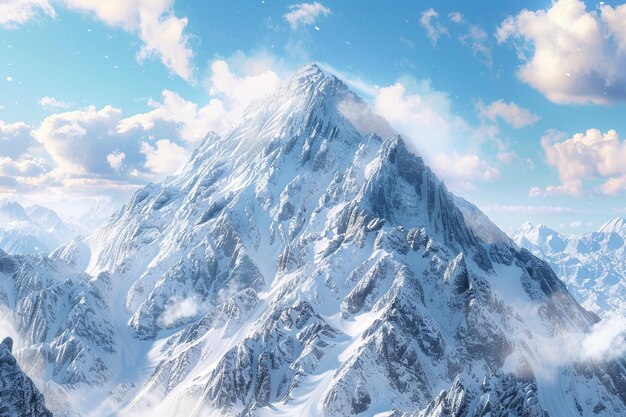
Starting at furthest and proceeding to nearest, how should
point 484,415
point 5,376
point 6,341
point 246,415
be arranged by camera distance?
1. point 246,415
2. point 484,415
3. point 6,341
4. point 5,376

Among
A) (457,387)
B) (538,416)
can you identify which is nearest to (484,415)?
(457,387)

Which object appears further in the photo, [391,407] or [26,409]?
[391,407]

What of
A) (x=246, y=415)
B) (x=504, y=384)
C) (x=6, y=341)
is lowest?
(x=246, y=415)

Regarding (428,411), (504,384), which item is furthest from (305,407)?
(504,384)

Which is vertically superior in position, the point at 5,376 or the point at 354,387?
the point at 5,376

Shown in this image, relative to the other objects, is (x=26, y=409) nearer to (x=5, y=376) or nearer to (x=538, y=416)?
(x=5, y=376)

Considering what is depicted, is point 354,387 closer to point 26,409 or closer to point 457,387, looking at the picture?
point 457,387

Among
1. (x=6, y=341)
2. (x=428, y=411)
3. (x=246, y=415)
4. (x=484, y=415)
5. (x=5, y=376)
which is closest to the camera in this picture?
(x=5, y=376)
